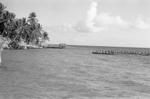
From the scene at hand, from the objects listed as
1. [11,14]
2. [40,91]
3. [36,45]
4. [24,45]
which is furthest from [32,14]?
[40,91]

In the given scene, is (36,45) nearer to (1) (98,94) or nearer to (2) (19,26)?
(2) (19,26)

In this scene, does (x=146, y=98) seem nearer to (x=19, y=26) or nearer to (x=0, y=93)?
(x=0, y=93)

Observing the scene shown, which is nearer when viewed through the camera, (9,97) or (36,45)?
(9,97)

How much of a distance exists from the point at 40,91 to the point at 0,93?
120 inches

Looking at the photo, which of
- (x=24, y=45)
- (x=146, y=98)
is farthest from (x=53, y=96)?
(x=24, y=45)

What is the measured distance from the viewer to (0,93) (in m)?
13.6

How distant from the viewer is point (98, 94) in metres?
14.6

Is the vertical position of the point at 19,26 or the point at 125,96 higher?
the point at 19,26

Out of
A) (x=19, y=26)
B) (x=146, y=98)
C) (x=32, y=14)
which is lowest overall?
(x=146, y=98)

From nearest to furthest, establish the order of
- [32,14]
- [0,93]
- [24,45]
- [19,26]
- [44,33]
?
[0,93]
[19,26]
[32,14]
[24,45]
[44,33]

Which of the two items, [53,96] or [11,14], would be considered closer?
[53,96]

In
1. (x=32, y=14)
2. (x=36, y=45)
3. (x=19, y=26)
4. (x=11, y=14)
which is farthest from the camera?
A: (x=36, y=45)

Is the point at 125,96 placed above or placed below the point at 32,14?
below

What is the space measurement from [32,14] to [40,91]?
7790cm
